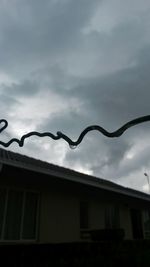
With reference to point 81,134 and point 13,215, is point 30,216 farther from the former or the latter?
point 81,134

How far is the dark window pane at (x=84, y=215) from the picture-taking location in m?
12.7

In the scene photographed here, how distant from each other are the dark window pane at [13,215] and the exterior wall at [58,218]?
985 millimetres

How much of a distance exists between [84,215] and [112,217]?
2202 millimetres

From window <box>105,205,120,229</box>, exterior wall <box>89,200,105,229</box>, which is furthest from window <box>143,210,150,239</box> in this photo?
exterior wall <box>89,200,105,229</box>

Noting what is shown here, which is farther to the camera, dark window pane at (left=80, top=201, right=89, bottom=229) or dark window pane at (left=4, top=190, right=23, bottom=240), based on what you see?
dark window pane at (left=80, top=201, right=89, bottom=229)

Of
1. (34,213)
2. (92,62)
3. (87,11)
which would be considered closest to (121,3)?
(87,11)

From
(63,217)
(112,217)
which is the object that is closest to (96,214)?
(112,217)

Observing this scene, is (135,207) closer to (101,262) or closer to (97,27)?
(101,262)

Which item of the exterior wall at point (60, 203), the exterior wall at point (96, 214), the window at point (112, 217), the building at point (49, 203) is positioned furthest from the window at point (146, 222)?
the exterior wall at point (96, 214)

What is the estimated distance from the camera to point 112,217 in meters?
14.6

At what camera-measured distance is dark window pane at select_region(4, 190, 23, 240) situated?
9320 mm

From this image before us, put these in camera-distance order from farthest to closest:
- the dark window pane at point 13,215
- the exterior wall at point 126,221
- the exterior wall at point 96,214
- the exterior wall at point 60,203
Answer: the exterior wall at point 126,221 < the exterior wall at point 96,214 < the exterior wall at point 60,203 < the dark window pane at point 13,215

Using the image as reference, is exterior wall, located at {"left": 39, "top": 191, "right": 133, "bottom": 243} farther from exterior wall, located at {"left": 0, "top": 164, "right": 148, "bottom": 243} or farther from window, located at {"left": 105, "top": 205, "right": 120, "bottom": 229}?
window, located at {"left": 105, "top": 205, "right": 120, "bottom": 229}

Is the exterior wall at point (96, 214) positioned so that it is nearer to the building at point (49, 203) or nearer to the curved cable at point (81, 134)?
the building at point (49, 203)
